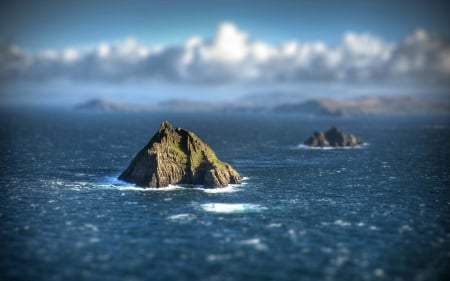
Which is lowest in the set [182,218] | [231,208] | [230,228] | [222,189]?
[230,228]

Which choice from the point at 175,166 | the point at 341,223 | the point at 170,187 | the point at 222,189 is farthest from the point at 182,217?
the point at 341,223

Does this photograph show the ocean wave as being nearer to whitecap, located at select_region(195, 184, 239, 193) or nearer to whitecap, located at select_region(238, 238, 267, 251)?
whitecap, located at select_region(238, 238, 267, 251)

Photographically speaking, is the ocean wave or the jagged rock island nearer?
the ocean wave

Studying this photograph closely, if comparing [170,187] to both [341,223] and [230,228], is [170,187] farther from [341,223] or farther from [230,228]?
[341,223]

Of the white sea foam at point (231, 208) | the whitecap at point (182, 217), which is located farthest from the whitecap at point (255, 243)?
the white sea foam at point (231, 208)

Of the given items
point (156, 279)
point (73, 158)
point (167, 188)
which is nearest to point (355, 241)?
point (156, 279)

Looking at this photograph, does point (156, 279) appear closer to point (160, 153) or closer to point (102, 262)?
point (102, 262)

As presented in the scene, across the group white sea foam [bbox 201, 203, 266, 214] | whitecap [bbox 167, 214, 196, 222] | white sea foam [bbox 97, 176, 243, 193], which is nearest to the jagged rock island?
white sea foam [bbox 97, 176, 243, 193]
